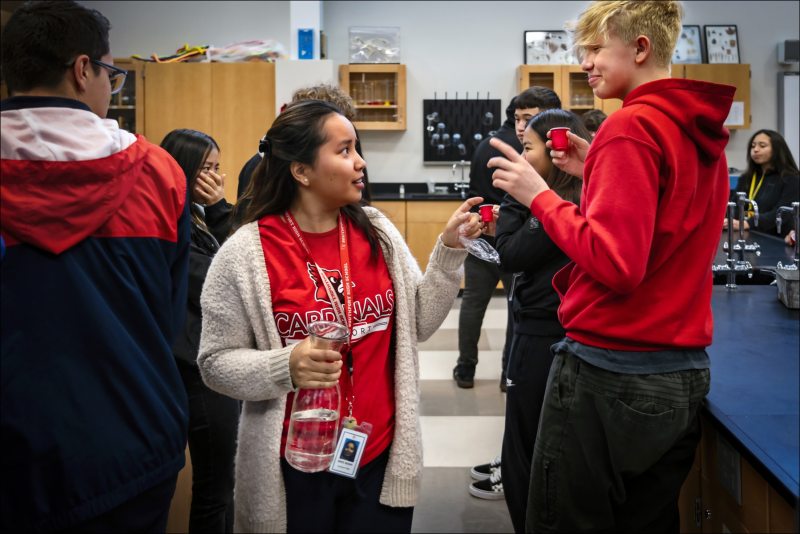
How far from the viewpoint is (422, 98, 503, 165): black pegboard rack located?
8.37 m

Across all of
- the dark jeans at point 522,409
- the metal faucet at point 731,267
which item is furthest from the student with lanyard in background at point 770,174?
the dark jeans at point 522,409

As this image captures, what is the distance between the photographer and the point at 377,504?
66.1 inches

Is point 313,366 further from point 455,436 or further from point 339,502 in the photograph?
point 455,436

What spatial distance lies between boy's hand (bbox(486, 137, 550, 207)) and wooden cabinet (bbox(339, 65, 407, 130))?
651 centimetres

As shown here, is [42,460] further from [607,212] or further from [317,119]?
[607,212]

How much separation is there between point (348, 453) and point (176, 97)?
6.39 meters

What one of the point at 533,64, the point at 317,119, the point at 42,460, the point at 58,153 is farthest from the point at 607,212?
the point at 533,64

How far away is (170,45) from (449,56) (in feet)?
9.76

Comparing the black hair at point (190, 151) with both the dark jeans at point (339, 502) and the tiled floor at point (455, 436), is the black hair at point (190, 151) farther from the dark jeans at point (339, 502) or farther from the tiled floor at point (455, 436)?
the tiled floor at point (455, 436)

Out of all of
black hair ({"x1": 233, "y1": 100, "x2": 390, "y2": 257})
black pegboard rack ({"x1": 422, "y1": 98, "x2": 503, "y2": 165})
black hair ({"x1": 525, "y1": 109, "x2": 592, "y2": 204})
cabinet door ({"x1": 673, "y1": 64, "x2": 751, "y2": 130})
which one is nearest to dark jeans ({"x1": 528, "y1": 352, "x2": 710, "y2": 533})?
black hair ({"x1": 233, "y1": 100, "x2": 390, "y2": 257})

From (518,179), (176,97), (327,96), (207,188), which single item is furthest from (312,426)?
(176,97)

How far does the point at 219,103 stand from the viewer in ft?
23.8

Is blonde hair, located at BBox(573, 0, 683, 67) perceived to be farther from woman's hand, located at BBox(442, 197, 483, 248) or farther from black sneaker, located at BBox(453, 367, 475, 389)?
black sneaker, located at BBox(453, 367, 475, 389)

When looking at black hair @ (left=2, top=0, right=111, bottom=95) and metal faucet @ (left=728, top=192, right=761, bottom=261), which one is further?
metal faucet @ (left=728, top=192, right=761, bottom=261)
